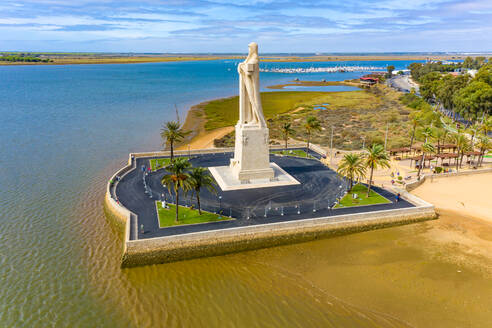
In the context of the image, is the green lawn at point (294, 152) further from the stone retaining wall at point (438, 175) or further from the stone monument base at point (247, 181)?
the stone retaining wall at point (438, 175)

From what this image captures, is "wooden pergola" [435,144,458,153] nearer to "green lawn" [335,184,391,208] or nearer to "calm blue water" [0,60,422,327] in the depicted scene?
"green lawn" [335,184,391,208]

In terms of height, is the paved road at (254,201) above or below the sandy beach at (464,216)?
above

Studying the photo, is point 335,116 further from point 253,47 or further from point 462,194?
point 253,47

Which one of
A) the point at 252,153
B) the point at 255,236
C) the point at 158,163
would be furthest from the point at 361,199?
the point at 158,163

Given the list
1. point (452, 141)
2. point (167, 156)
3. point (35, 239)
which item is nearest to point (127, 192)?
point (35, 239)

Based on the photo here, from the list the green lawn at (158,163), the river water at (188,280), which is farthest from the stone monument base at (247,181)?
Result: the river water at (188,280)

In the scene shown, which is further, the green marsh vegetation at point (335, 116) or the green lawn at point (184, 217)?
the green marsh vegetation at point (335, 116)
